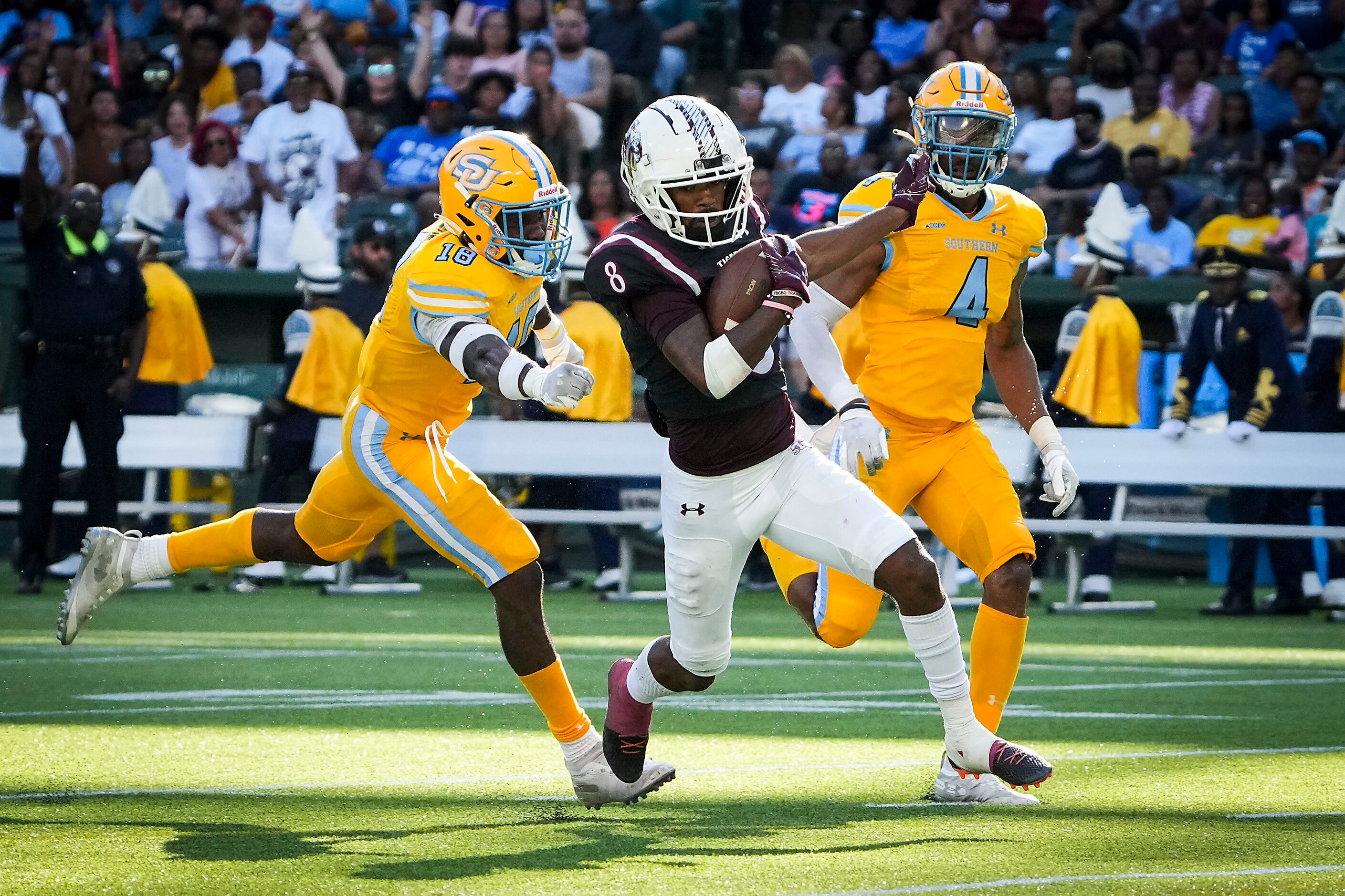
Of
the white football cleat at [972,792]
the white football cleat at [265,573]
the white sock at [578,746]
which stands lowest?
the white football cleat at [265,573]

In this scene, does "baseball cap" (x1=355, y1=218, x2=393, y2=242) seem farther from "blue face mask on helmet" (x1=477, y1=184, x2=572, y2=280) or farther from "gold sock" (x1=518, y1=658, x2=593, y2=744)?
"gold sock" (x1=518, y1=658, x2=593, y2=744)

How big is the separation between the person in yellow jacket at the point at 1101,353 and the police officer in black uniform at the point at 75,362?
579 centimetres

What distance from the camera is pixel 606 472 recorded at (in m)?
11.6

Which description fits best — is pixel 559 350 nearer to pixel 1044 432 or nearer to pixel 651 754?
pixel 651 754

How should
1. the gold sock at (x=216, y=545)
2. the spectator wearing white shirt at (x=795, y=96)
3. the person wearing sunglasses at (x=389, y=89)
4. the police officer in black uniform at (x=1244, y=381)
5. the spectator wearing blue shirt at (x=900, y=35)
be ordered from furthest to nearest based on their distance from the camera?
the spectator wearing blue shirt at (x=900, y=35) < the person wearing sunglasses at (x=389, y=89) < the spectator wearing white shirt at (x=795, y=96) < the police officer in black uniform at (x=1244, y=381) < the gold sock at (x=216, y=545)

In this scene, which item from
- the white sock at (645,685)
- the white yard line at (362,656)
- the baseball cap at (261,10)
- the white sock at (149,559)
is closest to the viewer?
the white sock at (645,685)

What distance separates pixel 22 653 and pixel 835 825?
16.6ft

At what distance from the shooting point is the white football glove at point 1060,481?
211 inches

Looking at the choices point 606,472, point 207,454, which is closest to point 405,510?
point 606,472

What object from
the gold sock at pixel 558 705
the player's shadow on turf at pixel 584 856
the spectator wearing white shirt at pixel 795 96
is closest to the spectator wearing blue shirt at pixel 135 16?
the spectator wearing white shirt at pixel 795 96

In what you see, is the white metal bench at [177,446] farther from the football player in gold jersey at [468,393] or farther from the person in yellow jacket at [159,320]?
the football player in gold jersey at [468,393]

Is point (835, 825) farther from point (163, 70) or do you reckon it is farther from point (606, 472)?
point (163, 70)

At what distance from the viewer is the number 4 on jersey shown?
Answer: 5.50 metres

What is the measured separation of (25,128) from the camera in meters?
14.1
